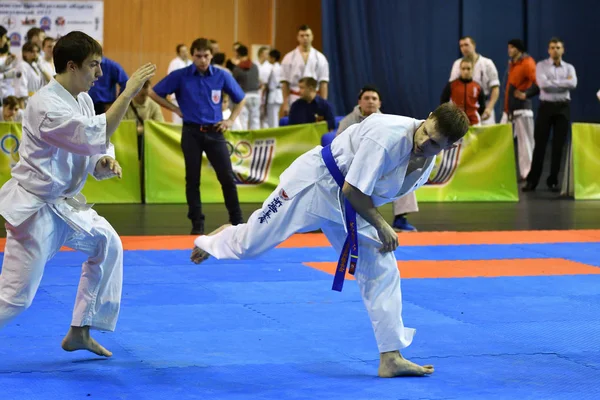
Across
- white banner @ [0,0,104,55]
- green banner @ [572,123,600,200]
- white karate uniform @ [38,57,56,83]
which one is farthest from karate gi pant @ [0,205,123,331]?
white banner @ [0,0,104,55]

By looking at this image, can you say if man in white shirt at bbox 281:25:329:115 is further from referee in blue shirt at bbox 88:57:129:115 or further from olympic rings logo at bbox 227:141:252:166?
referee in blue shirt at bbox 88:57:129:115

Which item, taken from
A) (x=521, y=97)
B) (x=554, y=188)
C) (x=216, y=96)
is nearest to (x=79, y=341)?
(x=216, y=96)

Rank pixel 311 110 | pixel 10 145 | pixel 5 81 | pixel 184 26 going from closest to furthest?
pixel 10 145 < pixel 311 110 < pixel 5 81 < pixel 184 26

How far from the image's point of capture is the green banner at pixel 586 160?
12359mm

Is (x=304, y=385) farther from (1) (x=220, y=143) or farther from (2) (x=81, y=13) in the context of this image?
(2) (x=81, y=13)

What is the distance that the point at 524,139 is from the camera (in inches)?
580

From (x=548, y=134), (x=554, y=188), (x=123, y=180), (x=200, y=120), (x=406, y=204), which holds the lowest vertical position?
(x=554, y=188)

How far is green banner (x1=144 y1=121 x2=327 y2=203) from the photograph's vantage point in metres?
11.7

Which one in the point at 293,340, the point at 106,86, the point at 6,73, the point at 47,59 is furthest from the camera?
the point at 47,59

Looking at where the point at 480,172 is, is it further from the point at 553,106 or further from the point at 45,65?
the point at 45,65

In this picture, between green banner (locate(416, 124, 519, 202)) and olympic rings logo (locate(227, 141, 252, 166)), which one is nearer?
olympic rings logo (locate(227, 141, 252, 166))

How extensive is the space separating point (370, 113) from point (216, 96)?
1.57 meters

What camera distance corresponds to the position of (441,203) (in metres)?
12.0

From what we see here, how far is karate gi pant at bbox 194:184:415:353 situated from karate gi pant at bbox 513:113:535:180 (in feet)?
35.3
